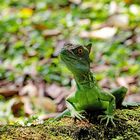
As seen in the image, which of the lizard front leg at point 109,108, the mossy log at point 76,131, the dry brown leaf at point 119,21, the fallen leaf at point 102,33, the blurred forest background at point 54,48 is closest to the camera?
the mossy log at point 76,131

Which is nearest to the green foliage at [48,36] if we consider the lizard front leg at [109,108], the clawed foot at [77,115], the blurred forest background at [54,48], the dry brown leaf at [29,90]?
the blurred forest background at [54,48]

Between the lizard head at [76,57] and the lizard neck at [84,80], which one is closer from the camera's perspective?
the lizard head at [76,57]

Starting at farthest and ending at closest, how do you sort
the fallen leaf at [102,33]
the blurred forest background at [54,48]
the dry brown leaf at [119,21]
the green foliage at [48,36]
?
the dry brown leaf at [119,21] < the fallen leaf at [102,33] < the green foliage at [48,36] < the blurred forest background at [54,48]

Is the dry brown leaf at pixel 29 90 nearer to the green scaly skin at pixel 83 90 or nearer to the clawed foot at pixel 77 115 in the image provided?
the green scaly skin at pixel 83 90

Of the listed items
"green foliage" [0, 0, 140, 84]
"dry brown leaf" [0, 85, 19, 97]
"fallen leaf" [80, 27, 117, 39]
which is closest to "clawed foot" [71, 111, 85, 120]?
"dry brown leaf" [0, 85, 19, 97]

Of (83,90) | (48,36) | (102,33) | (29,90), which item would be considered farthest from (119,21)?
(83,90)

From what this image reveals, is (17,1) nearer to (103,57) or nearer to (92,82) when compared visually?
(103,57)

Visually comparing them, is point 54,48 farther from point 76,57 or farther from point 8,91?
point 76,57
